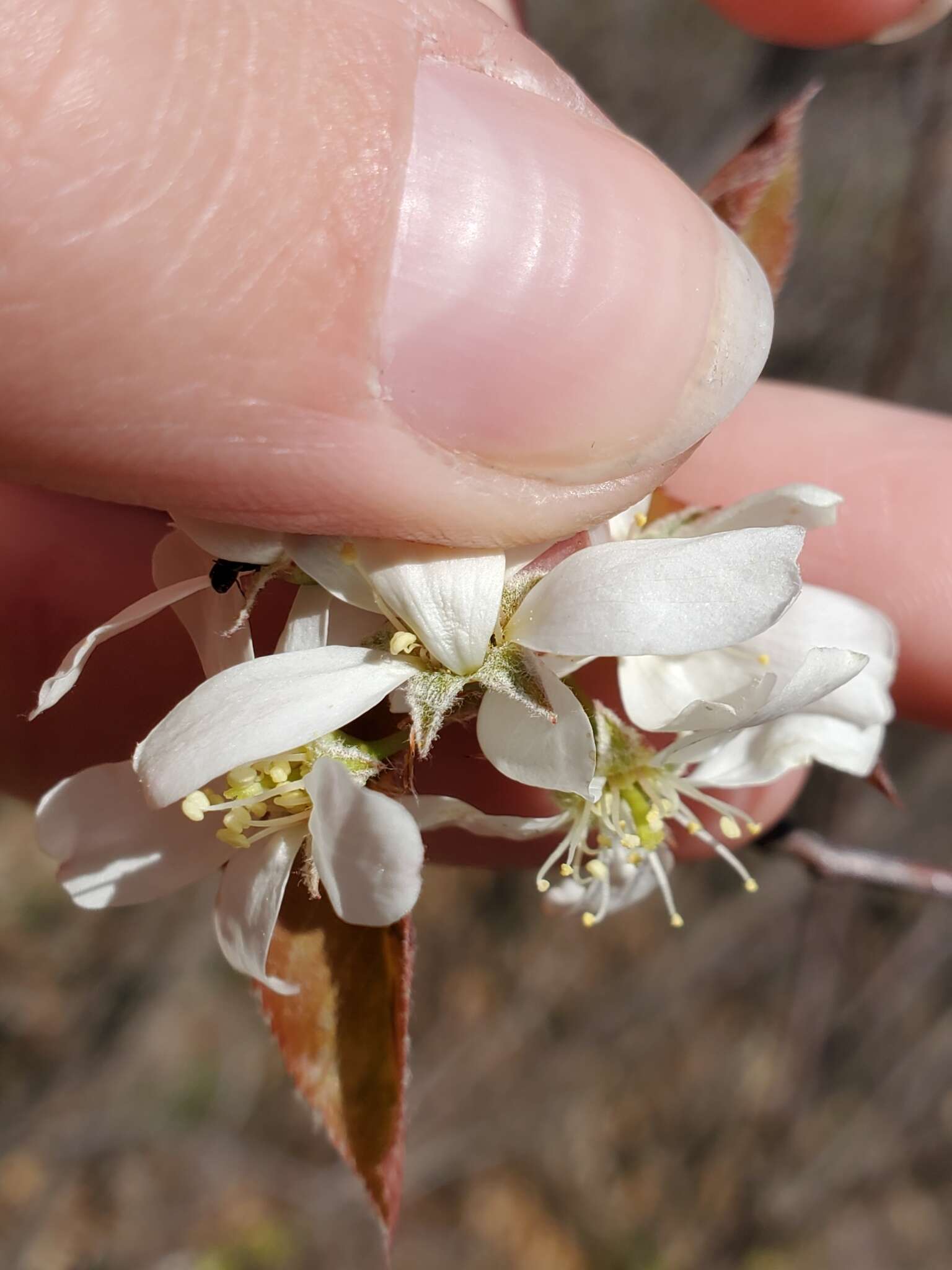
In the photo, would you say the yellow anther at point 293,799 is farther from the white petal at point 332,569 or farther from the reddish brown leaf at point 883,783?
the reddish brown leaf at point 883,783

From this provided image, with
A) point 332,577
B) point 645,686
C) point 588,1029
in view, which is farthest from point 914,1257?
point 332,577

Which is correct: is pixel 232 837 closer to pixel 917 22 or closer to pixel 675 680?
pixel 675 680

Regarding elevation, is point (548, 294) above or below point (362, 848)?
above

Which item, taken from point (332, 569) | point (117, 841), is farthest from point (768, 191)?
point (117, 841)

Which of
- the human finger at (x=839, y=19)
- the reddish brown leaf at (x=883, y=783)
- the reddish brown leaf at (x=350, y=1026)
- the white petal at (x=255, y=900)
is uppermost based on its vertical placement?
the human finger at (x=839, y=19)

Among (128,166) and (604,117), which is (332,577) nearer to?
(128,166)

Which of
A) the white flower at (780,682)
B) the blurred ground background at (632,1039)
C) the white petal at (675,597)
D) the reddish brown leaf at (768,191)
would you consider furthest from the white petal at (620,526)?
the blurred ground background at (632,1039)
